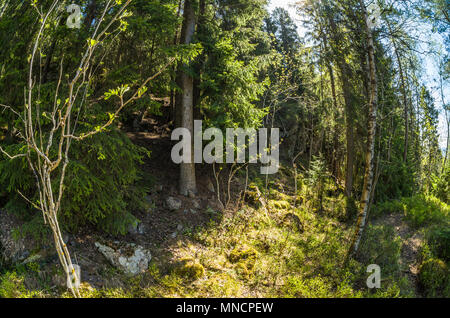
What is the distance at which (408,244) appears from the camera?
6.68 meters

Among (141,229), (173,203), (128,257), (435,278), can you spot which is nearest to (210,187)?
(173,203)

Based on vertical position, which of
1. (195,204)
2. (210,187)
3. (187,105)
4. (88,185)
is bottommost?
(195,204)

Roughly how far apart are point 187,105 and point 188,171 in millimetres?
1872

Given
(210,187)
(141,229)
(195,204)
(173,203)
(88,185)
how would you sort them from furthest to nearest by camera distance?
1. (210,187)
2. (195,204)
3. (173,203)
4. (141,229)
5. (88,185)

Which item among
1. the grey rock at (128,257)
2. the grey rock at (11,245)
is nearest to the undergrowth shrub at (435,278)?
the grey rock at (128,257)

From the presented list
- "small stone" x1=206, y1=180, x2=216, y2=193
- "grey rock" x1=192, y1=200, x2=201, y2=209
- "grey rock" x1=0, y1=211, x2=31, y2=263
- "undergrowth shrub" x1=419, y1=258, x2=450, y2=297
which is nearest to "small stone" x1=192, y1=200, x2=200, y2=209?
"grey rock" x1=192, y1=200, x2=201, y2=209

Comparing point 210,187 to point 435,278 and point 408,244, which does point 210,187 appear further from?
point 435,278

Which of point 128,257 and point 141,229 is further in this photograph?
point 141,229

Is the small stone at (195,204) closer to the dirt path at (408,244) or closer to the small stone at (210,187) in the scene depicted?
the small stone at (210,187)

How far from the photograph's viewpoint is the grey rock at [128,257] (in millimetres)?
5195

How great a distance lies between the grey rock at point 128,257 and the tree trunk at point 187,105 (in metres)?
2.74

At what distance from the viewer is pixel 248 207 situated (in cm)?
848
